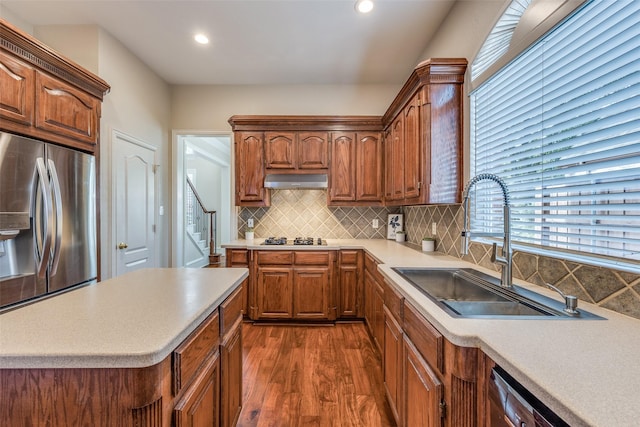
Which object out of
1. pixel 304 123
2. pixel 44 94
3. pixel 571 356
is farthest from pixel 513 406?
pixel 304 123

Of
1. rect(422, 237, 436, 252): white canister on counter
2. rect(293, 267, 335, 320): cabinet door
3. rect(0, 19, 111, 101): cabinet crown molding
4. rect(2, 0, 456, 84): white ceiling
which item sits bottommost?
rect(293, 267, 335, 320): cabinet door

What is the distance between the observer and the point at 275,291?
3.11 m

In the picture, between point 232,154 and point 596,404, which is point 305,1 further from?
point 596,404

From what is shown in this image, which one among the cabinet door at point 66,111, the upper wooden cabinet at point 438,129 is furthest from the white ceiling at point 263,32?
the cabinet door at point 66,111

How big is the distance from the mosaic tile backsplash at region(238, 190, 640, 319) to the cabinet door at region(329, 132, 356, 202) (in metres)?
0.36

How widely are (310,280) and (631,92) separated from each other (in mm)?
2745

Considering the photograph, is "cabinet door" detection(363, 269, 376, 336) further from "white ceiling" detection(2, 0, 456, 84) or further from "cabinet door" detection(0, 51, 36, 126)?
"cabinet door" detection(0, 51, 36, 126)

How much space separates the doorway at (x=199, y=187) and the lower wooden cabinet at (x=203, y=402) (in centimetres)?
270

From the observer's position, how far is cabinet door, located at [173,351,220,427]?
887 millimetres

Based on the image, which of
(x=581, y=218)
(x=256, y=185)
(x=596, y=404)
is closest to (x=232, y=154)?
(x=256, y=185)

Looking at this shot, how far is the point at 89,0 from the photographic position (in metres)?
2.29

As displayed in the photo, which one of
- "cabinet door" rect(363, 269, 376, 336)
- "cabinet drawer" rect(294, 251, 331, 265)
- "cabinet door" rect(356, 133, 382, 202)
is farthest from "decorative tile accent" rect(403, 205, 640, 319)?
"cabinet drawer" rect(294, 251, 331, 265)

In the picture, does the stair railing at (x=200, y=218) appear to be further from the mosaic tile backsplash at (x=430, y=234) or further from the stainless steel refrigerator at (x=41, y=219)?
the stainless steel refrigerator at (x=41, y=219)

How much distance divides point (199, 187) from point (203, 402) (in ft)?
22.0
